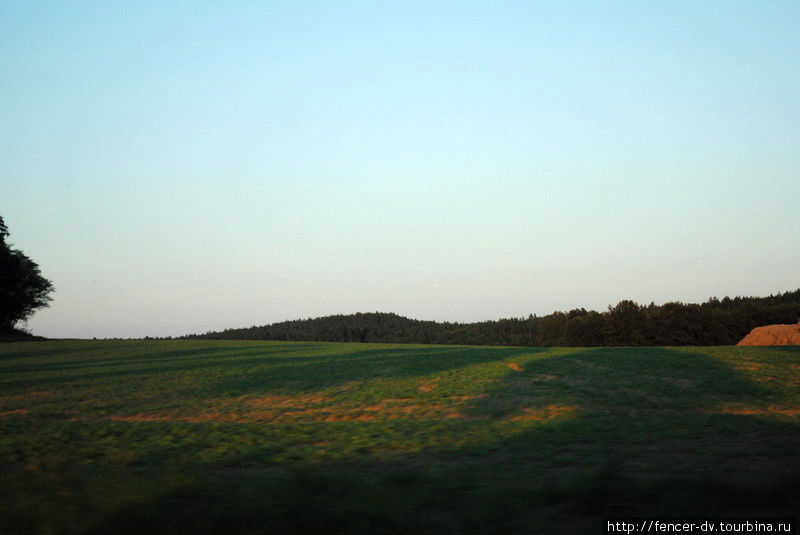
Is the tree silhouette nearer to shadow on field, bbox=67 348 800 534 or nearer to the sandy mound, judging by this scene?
shadow on field, bbox=67 348 800 534

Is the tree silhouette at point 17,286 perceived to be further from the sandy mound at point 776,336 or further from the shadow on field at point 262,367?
the sandy mound at point 776,336

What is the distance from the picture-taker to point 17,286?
54.2 metres

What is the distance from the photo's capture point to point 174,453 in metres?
8.64

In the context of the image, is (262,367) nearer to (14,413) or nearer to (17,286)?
(14,413)

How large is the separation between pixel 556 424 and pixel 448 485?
5366 millimetres

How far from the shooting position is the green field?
4.97 metres

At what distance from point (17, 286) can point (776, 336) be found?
6144 cm

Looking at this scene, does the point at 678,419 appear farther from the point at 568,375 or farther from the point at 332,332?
the point at 332,332

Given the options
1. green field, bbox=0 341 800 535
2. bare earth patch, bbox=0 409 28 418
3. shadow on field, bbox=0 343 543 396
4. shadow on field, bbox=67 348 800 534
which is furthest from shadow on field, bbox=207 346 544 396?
shadow on field, bbox=67 348 800 534

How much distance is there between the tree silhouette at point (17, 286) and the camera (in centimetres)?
5228

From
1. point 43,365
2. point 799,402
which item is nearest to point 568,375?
point 799,402

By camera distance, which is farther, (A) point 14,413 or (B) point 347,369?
(B) point 347,369

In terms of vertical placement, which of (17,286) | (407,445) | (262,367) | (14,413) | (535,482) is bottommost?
(14,413)

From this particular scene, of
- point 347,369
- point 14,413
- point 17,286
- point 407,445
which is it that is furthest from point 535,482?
point 17,286
